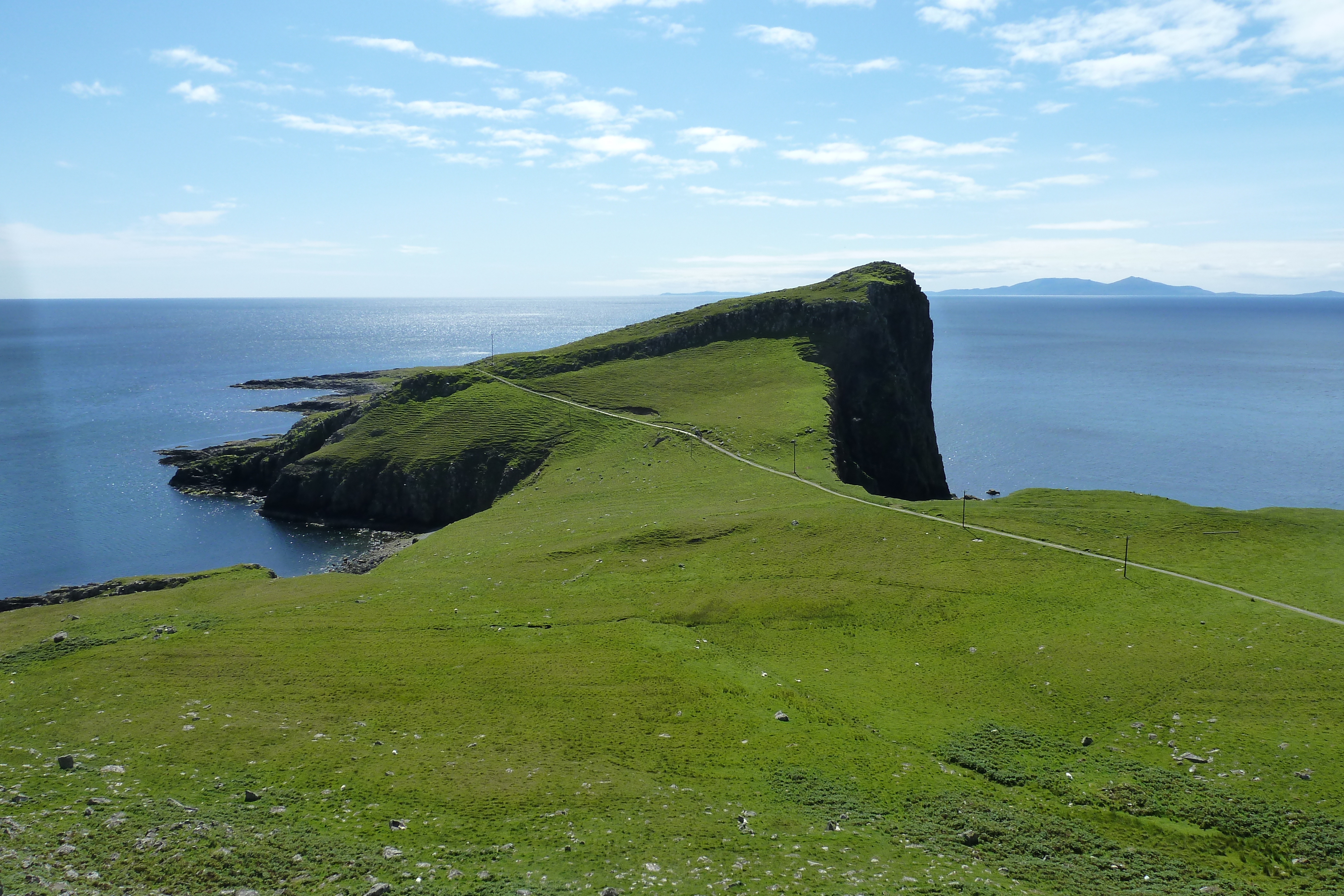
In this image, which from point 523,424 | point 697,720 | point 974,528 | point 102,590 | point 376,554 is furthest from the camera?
point 523,424

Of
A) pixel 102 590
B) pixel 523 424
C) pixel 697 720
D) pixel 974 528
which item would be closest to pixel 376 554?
pixel 102 590

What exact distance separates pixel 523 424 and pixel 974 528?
2740 inches

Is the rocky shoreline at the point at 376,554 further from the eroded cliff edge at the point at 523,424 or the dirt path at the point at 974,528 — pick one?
the dirt path at the point at 974,528

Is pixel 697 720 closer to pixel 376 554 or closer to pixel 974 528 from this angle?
pixel 974 528

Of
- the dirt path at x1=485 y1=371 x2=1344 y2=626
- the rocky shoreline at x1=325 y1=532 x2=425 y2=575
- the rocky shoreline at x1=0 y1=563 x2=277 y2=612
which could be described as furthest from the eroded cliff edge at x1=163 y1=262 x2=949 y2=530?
the rocky shoreline at x1=0 y1=563 x2=277 y2=612

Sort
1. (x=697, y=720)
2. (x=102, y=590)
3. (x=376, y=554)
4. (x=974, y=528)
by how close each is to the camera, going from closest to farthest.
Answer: (x=697, y=720) → (x=102, y=590) → (x=974, y=528) → (x=376, y=554)

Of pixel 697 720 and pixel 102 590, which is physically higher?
pixel 697 720

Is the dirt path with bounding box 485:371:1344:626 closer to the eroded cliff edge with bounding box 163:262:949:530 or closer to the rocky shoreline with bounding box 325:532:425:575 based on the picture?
the eroded cliff edge with bounding box 163:262:949:530

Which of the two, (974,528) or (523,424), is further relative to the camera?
(523,424)

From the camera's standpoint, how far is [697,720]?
32656mm

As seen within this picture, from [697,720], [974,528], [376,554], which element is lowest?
[376,554]

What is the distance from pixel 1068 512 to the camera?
198ft

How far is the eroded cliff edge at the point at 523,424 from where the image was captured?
342 ft

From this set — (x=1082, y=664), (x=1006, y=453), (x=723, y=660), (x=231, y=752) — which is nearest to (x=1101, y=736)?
(x=1082, y=664)
